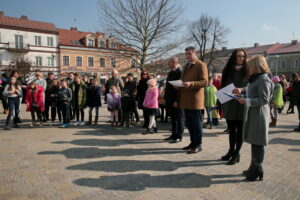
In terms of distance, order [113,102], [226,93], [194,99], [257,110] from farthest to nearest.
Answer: [113,102] < [194,99] < [226,93] < [257,110]

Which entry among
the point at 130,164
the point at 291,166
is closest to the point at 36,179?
the point at 130,164

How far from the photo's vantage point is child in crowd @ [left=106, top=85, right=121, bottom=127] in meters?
7.65

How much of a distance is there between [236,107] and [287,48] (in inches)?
2501

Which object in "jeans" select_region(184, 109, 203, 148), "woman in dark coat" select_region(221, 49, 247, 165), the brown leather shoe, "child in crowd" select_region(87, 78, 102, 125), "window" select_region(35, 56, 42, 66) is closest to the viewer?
"woman in dark coat" select_region(221, 49, 247, 165)

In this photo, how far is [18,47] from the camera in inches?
1471

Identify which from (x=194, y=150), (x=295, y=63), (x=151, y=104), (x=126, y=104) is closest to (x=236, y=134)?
(x=194, y=150)

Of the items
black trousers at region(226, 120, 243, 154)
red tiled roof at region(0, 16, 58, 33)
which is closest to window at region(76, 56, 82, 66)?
Answer: red tiled roof at region(0, 16, 58, 33)

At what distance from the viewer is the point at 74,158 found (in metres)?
4.30

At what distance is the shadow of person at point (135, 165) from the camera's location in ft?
12.3

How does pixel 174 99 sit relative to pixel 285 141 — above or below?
above

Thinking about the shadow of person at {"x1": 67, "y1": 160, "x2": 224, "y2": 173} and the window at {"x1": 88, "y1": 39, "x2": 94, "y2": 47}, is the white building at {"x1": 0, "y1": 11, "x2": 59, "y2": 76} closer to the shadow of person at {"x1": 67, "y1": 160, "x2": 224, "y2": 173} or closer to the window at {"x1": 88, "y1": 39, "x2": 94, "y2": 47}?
the window at {"x1": 88, "y1": 39, "x2": 94, "y2": 47}

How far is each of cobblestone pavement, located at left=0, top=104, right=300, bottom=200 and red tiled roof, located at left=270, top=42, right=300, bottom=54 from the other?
2319 inches

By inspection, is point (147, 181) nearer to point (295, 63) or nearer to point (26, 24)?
point (26, 24)

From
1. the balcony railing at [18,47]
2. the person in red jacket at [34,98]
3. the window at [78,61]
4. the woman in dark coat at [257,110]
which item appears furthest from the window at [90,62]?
the woman in dark coat at [257,110]
